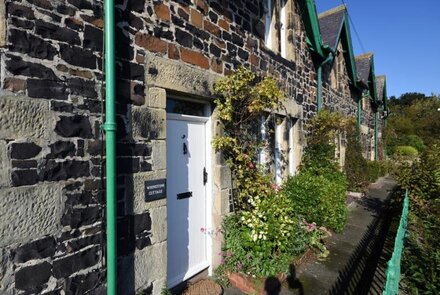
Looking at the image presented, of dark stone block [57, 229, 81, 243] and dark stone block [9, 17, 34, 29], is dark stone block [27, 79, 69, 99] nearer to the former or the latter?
dark stone block [9, 17, 34, 29]

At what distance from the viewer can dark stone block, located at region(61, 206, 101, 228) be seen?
2778mm

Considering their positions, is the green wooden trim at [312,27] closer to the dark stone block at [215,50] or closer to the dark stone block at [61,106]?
the dark stone block at [215,50]

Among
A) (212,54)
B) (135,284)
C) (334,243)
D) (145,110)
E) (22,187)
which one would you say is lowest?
(334,243)

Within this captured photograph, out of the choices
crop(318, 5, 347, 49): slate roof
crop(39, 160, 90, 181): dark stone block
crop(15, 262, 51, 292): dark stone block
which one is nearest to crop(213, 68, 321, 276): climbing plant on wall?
crop(39, 160, 90, 181): dark stone block

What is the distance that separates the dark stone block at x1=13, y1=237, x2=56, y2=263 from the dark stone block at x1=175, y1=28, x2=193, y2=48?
2775 mm

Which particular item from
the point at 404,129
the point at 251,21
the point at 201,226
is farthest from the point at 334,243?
the point at 404,129

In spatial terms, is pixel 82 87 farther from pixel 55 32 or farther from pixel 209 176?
pixel 209 176

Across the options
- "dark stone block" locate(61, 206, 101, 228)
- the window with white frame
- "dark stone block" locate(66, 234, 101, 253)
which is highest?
the window with white frame

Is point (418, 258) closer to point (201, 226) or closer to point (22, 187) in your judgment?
point (201, 226)

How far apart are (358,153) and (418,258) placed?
8.17 metres

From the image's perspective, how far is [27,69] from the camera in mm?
2518

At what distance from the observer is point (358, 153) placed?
40.6ft

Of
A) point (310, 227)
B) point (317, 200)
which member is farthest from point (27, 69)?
point (317, 200)

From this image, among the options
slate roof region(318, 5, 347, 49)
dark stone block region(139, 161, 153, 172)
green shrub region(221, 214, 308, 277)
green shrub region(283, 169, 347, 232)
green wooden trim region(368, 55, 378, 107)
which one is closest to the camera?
dark stone block region(139, 161, 153, 172)
